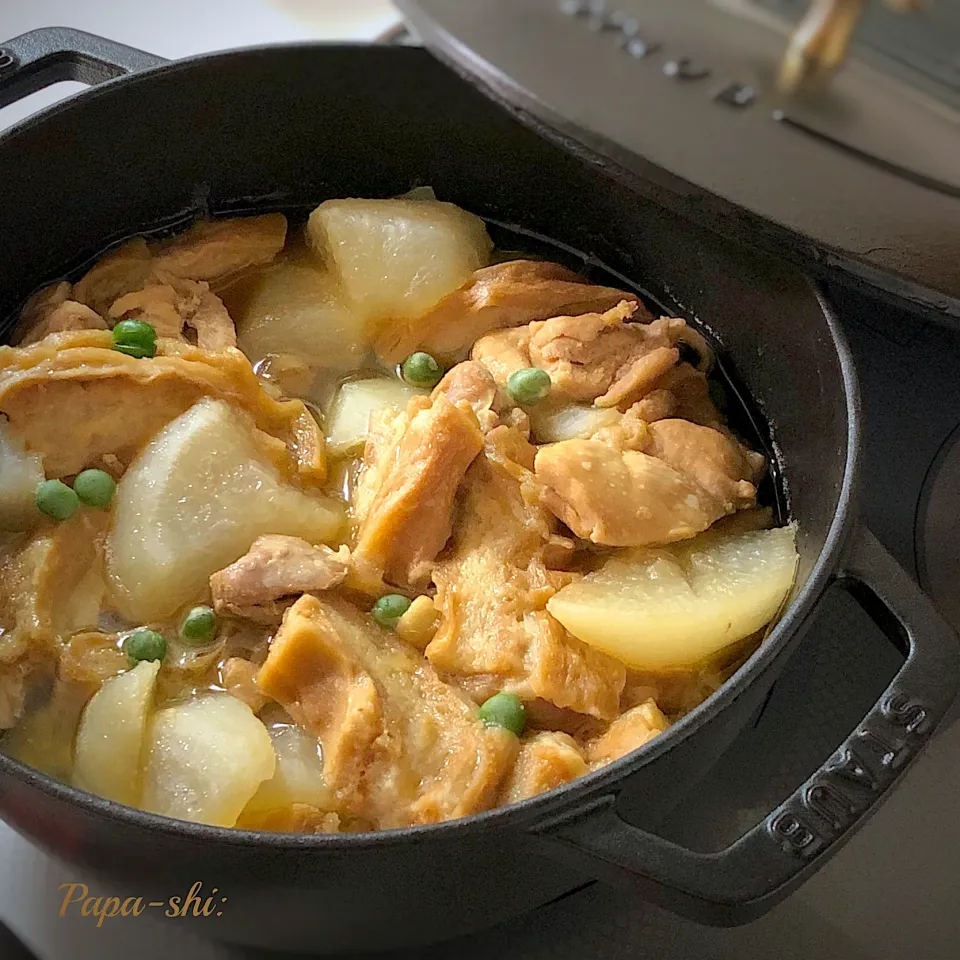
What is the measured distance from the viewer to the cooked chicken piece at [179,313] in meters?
1.74

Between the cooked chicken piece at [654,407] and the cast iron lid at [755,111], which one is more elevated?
the cast iron lid at [755,111]

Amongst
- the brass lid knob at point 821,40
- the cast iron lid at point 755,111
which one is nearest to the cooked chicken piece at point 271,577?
the cast iron lid at point 755,111

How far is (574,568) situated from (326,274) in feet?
2.33

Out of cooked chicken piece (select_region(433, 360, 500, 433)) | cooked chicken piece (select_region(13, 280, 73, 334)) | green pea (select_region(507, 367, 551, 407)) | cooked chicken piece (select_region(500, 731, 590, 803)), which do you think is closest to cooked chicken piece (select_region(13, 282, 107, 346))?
cooked chicken piece (select_region(13, 280, 73, 334))

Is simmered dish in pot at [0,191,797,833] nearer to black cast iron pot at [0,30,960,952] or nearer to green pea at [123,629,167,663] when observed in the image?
green pea at [123,629,167,663]

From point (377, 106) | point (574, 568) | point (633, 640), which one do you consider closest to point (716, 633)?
point (633, 640)

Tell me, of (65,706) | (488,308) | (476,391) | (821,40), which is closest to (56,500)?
(65,706)

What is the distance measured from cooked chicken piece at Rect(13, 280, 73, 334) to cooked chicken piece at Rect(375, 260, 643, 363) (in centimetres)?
52

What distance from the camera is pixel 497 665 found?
54.9 inches

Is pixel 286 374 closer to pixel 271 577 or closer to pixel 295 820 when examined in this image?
pixel 271 577

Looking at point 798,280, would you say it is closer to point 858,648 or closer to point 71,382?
point 858,648

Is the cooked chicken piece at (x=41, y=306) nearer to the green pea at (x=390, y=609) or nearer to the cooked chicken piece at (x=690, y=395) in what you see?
the green pea at (x=390, y=609)

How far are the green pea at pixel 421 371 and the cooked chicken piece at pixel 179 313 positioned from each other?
284 millimetres

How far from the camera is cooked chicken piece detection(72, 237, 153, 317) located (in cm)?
183
